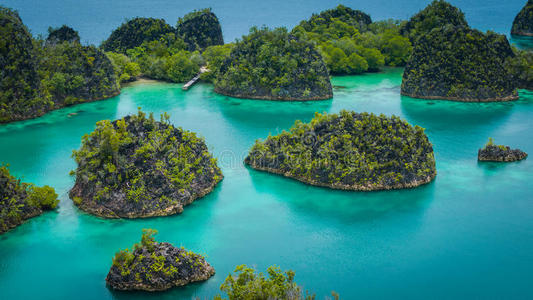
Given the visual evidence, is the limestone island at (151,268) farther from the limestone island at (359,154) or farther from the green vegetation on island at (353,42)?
the green vegetation on island at (353,42)

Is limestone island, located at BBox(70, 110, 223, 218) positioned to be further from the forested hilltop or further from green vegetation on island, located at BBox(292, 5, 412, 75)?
green vegetation on island, located at BBox(292, 5, 412, 75)

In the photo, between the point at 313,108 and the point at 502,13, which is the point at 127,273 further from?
the point at 502,13

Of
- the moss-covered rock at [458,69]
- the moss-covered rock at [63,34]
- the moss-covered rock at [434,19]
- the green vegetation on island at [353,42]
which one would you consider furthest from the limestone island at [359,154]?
the moss-covered rock at [434,19]

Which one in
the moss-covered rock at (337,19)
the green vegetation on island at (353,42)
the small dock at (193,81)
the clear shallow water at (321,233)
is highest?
the moss-covered rock at (337,19)

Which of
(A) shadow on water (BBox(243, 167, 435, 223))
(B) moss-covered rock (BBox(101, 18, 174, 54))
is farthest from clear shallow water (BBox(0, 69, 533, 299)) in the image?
(B) moss-covered rock (BBox(101, 18, 174, 54))

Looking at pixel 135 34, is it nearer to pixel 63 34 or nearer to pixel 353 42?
pixel 63 34

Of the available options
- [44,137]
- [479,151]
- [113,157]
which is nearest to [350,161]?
[479,151]
